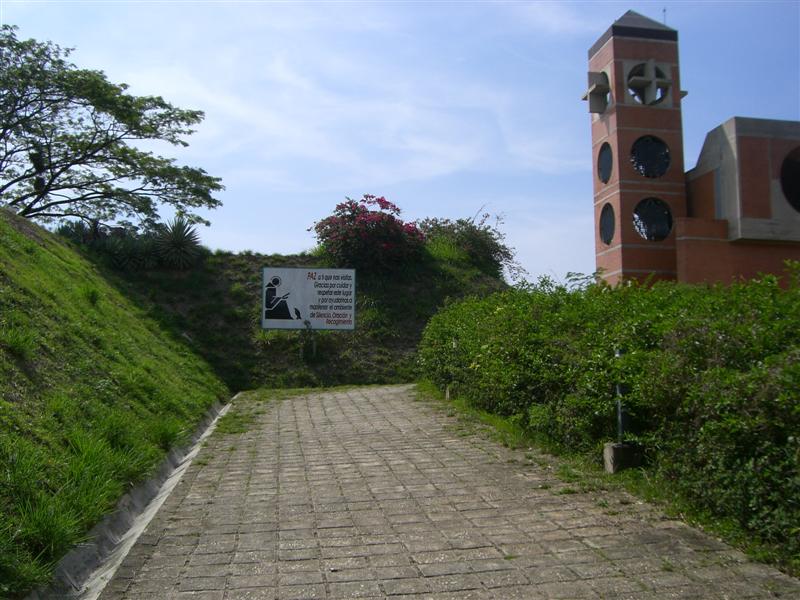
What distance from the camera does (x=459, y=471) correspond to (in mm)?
6777

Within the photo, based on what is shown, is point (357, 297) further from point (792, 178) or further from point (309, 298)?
point (792, 178)

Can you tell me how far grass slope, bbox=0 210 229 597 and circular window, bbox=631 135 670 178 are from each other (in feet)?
45.6

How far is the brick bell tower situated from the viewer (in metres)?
19.9

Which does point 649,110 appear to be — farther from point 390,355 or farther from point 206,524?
point 206,524

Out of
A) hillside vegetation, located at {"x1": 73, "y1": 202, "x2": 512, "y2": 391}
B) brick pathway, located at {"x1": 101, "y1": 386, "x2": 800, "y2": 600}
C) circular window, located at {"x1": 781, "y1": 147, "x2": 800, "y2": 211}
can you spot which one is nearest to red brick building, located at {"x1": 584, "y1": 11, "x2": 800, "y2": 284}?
circular window, located at {"x1": 781, "y1": 147, "x2": 800, "y2": 211}

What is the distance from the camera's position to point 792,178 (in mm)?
19453

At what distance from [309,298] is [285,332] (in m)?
1.38

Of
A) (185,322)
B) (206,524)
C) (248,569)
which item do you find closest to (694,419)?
(248,569)

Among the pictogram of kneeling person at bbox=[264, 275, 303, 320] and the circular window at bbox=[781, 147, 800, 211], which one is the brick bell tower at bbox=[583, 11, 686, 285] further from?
the pictogram of kneeling person at bbox=[264, 275, 303, 320]

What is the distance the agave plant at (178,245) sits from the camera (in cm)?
2017

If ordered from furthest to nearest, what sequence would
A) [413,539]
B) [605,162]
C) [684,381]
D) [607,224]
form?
[605,162] < [607,224] < [684,381] < [413,539]

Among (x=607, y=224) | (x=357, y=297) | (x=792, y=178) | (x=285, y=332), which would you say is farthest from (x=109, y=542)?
(x=792, y=178)

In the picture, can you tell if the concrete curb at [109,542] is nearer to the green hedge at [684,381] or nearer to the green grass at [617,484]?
the green grass at [617,484]

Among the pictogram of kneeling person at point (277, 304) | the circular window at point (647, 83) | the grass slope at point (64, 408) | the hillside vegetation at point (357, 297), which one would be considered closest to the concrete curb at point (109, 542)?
the grass slope at point (64, 408)
